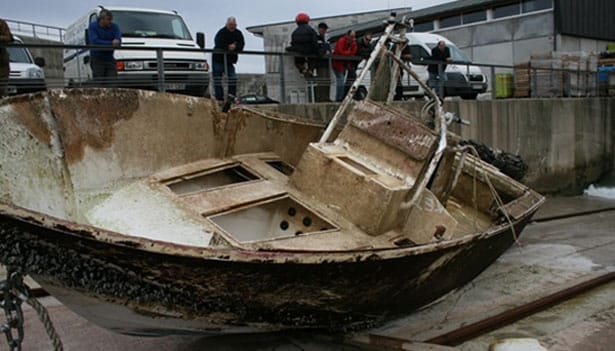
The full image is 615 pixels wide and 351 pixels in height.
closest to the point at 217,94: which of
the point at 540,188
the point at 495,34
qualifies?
the point at 540,188

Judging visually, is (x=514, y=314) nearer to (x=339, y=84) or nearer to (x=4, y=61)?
(x=339, y=84)

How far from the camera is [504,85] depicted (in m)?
18.7

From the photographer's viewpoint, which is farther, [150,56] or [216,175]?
[150,56]

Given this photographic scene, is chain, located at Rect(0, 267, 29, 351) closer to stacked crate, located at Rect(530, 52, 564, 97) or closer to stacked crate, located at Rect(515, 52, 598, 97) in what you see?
stacked crate, located at Rect(515, 52, 598, 97)

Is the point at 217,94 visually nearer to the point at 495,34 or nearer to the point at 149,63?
the point at 149,63

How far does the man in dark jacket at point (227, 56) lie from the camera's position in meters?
9.91

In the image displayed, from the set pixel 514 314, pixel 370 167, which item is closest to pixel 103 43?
pixel 370 167

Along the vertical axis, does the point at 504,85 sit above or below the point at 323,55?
below

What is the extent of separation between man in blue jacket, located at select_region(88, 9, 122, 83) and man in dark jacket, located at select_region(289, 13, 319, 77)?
3.13 metres

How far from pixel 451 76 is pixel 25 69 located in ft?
34.3

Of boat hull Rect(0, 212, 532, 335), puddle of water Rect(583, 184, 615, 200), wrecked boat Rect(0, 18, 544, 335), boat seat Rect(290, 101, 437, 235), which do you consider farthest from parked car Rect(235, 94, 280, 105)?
puddle of water Rect(583, 184, 615, 200)

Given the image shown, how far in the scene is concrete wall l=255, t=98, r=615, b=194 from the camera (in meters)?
15.0

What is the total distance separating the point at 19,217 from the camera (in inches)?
115

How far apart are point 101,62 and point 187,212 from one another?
496 centimetres
